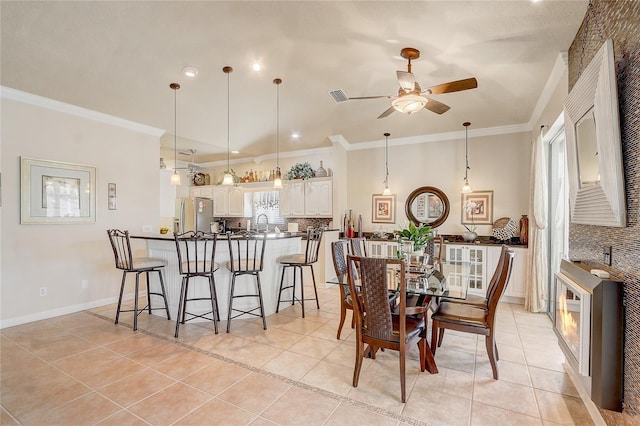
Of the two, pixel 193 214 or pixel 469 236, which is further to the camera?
pixel 193 214

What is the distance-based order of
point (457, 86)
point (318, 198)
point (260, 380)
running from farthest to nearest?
1. point (318, 198)
2. point (457, 86)
3. point (260, 380)

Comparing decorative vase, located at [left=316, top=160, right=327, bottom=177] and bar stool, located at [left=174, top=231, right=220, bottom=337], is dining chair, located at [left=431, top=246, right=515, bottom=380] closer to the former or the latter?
bar stool, located at [left=174, top=231, right=220, bottom=337]

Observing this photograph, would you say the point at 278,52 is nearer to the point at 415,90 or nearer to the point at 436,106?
the point at 415,90

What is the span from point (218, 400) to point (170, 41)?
3.54 metres

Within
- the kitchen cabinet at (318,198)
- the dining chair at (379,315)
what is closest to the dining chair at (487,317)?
the dining chair at (379,315)

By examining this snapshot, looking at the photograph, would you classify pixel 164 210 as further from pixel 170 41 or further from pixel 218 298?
pixel 170 41

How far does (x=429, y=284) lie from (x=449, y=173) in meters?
3.49

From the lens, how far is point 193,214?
7480 mm

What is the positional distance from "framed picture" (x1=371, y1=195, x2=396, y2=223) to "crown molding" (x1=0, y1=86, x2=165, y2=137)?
4146 mm

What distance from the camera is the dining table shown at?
8.27 feet

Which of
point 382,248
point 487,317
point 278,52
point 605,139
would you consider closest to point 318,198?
point 382,248

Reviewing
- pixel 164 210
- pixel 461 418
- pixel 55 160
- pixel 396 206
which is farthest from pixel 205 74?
pixel 461 418

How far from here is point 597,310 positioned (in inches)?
68.7

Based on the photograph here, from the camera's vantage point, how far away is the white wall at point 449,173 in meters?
5.11
